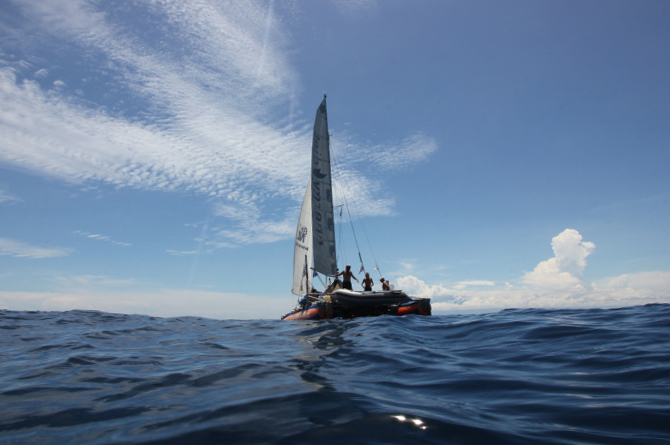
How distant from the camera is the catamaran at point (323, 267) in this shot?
1758 centimetres

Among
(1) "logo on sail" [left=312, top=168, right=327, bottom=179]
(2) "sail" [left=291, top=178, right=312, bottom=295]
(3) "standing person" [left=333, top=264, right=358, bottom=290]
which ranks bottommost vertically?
(3) "standing person" [left=333, top=264, right=358, bottom=290]

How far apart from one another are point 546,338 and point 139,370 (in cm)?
872

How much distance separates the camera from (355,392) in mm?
4250

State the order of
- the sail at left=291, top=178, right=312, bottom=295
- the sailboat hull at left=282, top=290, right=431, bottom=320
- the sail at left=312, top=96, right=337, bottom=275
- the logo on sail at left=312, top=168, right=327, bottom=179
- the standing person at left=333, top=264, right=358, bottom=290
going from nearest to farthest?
1. the sailboat hull at left=282, top=290, right=431, bottom=320
2. the standing person at left=333, top=264, right=358, bottom=290
3. the sail at left=312, top=96, right=337, bottom=275
4. the logo on sail at left=312, top=168, right=327, bottom=179
5. the sail at left=291, top=178, right=312, bottom=295

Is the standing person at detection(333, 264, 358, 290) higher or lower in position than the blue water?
higher

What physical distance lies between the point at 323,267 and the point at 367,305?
9.51 m

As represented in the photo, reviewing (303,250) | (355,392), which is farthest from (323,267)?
(355,392)

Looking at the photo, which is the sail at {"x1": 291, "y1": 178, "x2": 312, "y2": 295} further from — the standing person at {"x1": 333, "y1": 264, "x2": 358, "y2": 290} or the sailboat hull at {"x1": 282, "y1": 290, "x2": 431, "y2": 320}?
the sailboat hull at {"x1": 282, "y1": 290, "x2": 431, "y2": 320}

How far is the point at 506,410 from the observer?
148 inches

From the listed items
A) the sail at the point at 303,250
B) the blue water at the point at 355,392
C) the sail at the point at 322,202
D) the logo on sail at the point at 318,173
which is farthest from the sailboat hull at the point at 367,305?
the sail at the point at 303,250

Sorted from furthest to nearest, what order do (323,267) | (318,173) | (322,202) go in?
(318,173)
(322,202)
(323,267)

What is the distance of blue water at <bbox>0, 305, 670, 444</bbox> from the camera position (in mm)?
3121

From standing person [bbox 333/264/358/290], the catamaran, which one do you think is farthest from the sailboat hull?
standing person [bbox 333/264/358/290]

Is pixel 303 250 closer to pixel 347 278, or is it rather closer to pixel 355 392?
pixel 347 278
